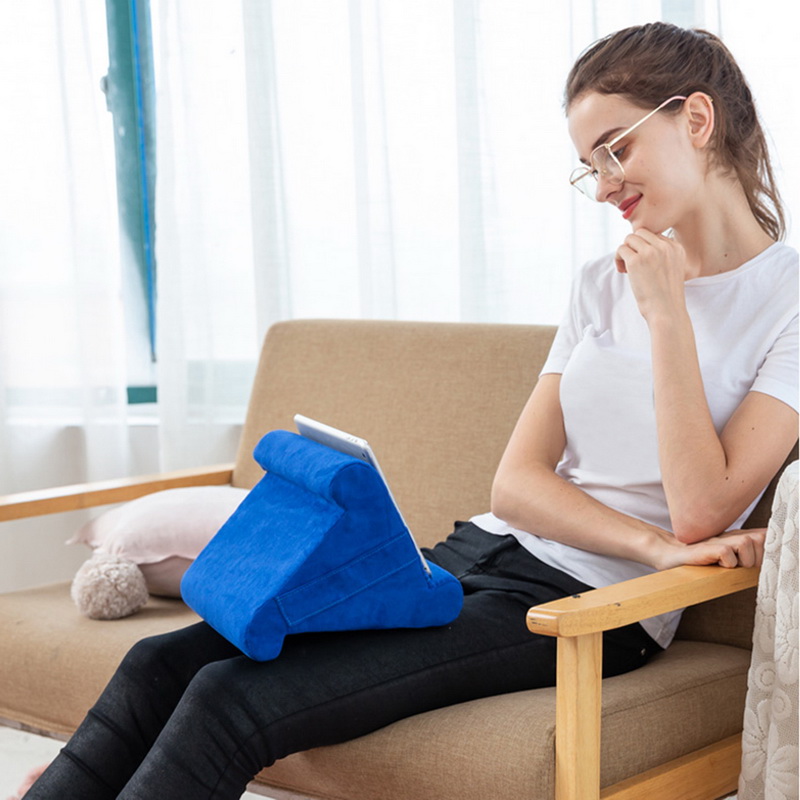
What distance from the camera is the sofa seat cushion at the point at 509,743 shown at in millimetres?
1248

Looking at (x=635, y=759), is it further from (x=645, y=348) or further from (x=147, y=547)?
(x=147, y=547)

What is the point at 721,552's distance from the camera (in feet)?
4.41

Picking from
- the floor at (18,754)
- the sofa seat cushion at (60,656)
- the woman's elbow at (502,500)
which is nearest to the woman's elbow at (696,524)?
the woman's elbow at (502,500)

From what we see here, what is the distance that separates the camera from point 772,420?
1.39 m

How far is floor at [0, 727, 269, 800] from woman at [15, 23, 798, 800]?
101 centimetres

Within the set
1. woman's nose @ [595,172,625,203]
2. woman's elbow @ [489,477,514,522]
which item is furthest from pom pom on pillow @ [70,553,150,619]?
woman's nose @ [595,172,625,203]

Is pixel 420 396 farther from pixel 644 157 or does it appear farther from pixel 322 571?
pixel 322 571

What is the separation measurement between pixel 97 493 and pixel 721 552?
1241 mm

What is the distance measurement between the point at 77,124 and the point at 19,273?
39 centimetres

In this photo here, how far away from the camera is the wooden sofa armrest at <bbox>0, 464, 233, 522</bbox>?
2033mm

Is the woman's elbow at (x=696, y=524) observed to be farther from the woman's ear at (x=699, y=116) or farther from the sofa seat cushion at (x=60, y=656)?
the sofa seat cushion at (x=60, y=656)

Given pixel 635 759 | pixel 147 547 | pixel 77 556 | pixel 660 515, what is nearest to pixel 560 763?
pixel 635 759

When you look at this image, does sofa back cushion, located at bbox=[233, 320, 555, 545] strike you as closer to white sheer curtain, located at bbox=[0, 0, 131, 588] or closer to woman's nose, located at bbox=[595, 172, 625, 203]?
woman's nose, located at bbox=[595, 172, 625, 203]

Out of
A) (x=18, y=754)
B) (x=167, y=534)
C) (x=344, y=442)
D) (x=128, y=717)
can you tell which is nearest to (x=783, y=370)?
(x=344, y=442)
